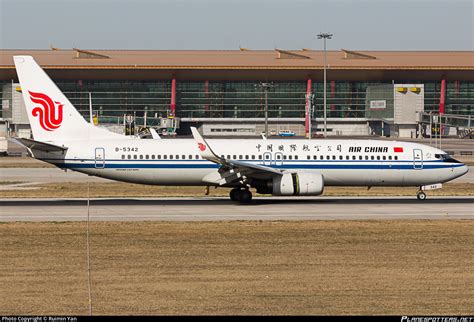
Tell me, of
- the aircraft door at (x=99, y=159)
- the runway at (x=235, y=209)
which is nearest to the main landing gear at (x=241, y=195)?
the runway at (x=235, y=209)

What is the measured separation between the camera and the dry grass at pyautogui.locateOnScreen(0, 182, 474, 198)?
51594 mm

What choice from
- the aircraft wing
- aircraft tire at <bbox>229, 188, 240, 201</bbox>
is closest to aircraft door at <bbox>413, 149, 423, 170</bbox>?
the aircraft wing

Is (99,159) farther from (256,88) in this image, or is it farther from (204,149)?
(256,88)

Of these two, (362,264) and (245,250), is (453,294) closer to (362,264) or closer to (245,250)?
(362,264)

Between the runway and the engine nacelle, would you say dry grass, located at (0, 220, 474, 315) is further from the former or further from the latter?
the engine nacelle

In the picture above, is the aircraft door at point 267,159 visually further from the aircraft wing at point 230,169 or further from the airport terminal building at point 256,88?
the airport terminal building at point 256,88

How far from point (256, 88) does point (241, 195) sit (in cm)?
12863

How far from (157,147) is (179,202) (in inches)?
125

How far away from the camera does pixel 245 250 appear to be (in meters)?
29.5

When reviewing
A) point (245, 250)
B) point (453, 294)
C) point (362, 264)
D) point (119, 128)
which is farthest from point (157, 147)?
point (119, 128)

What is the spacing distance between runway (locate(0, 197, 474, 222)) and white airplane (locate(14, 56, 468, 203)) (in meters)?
1.30

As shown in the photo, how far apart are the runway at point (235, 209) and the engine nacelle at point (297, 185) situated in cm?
72

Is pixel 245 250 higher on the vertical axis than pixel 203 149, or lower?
lower

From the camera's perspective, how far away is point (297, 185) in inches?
1726
